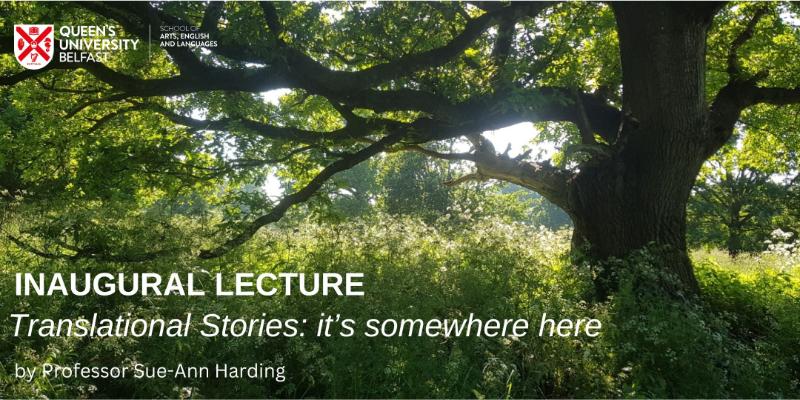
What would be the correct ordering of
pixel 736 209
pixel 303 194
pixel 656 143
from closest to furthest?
pixel 656 143 → pixel 303 194 → pixel 736 209

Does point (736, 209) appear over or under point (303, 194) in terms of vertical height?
over

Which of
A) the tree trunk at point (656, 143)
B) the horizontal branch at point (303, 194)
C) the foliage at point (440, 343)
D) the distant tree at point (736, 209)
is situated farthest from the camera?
the distant tree at point (736, 209)

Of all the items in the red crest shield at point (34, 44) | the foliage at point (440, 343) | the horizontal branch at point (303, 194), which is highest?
the red crest shield at point (34, 44)

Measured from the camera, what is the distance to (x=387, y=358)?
16.3ft

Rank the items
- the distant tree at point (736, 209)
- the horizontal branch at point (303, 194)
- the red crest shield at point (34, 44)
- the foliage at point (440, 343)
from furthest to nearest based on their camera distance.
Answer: the distant tree at point (736, 209) < the red crest shield at point (34, 44) < the horizontal branch at point (303, 194) < the foliage at point (440, 343)

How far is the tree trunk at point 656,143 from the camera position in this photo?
24.9ft

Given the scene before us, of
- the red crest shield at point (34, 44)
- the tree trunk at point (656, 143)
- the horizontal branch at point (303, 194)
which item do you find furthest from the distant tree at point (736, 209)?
the red crest shield at point (34, 44)

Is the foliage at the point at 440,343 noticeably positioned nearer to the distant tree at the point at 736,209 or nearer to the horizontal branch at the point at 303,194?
the horizontal branch at the point at 303,194

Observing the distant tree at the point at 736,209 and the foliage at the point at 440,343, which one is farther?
the distant tree at the point at 736,209

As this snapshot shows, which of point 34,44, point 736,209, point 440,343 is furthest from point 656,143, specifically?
point 736,209

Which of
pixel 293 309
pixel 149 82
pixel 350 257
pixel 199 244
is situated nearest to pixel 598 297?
pixel 350 257

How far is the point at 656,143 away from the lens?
771 cm

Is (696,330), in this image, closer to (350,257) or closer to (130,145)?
(350,257)

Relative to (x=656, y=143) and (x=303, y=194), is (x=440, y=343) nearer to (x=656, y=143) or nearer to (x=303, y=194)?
(x=303, y=194)
